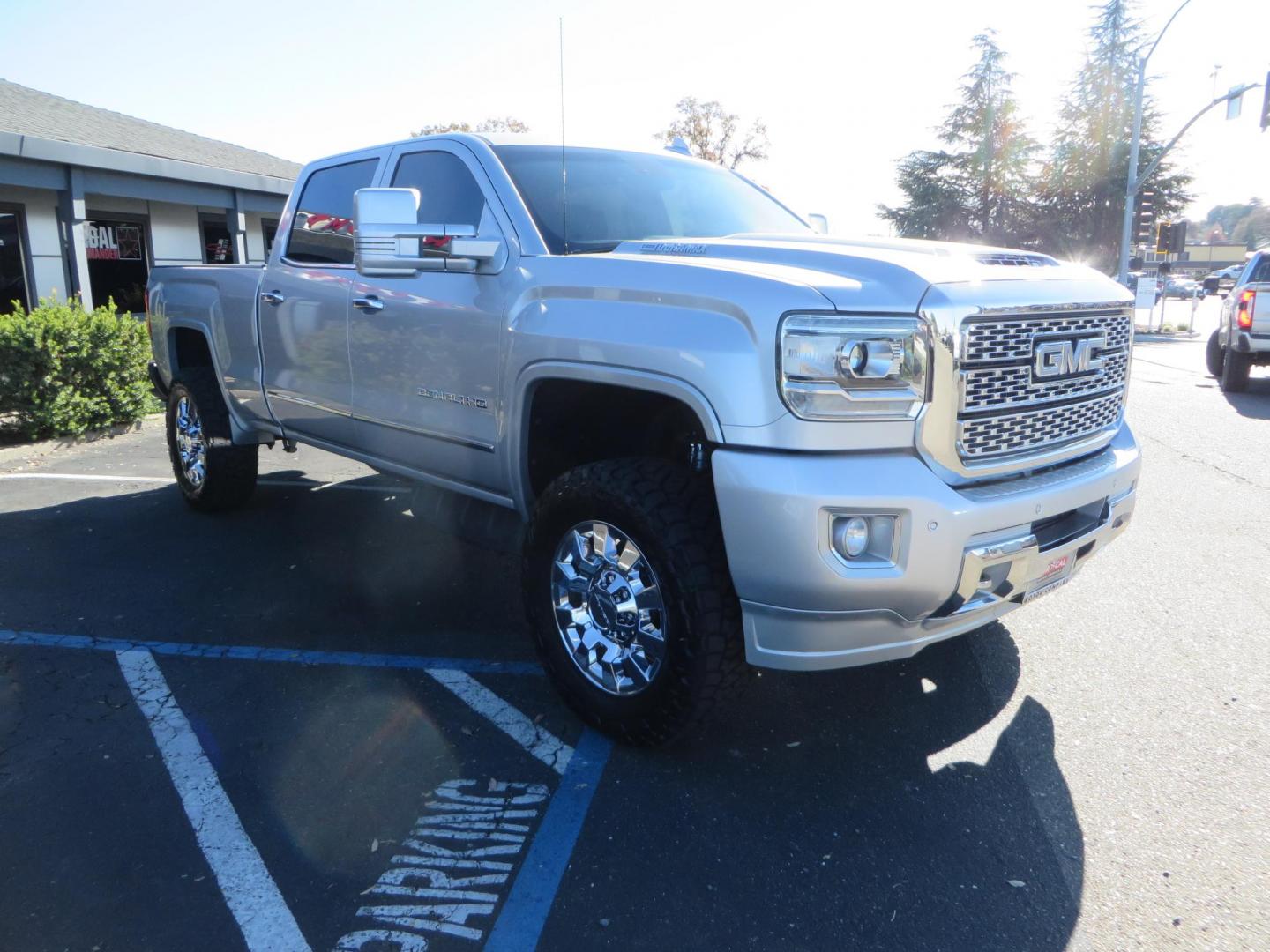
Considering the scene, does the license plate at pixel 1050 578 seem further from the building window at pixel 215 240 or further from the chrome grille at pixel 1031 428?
the building window at pixel 215 240

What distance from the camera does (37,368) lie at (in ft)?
29.2

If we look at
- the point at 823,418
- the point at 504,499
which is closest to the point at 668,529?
the point at 823,418

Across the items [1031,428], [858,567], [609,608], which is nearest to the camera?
[858,567]

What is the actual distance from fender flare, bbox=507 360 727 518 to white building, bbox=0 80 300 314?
394 inches

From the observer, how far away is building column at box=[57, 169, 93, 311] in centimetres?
1306

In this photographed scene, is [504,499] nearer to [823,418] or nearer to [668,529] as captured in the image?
[668,529]

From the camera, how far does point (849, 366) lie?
8.93ft

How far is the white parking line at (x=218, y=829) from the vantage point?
2461 mm

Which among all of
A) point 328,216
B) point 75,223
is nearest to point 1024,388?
point 328,216

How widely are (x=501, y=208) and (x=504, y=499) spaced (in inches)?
45.4

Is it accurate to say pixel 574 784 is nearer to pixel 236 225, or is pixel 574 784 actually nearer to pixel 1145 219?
pixel 236 225

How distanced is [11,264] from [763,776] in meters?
14.8

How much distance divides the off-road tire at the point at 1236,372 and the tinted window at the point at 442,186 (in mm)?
11474

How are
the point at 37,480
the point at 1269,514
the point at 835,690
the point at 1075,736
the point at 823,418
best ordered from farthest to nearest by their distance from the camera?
the point at 37,480 → the point at 1269,514 → the point at 835,690 → the point at 1075,736 → the point at 823,418
